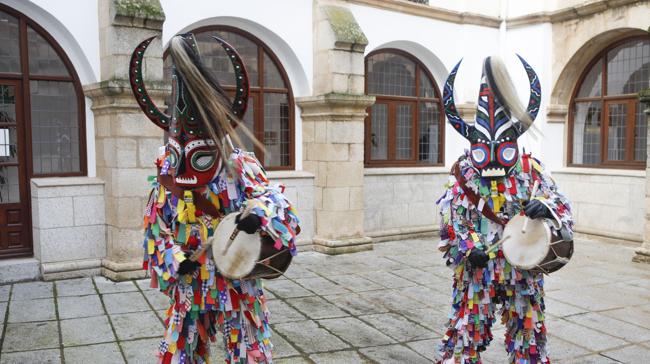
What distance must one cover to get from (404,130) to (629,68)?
377 cm

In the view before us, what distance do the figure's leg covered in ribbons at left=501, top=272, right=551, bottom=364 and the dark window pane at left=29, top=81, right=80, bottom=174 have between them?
5448 mm

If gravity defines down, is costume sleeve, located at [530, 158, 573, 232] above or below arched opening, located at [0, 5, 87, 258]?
below

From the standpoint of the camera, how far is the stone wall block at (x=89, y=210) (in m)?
6.70

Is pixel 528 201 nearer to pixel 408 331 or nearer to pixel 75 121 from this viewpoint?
pixel 408 331

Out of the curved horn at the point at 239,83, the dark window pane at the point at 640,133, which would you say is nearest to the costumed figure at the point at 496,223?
the curved horn at the point at 239,83

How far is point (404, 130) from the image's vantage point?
9844mm

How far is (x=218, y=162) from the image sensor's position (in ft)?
10.2

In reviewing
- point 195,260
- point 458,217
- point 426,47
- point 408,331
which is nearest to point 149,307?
point 408,331

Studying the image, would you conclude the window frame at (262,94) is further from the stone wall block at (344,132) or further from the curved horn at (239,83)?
the curved horn at (239,83)

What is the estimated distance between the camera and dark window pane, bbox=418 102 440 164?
10.1 m

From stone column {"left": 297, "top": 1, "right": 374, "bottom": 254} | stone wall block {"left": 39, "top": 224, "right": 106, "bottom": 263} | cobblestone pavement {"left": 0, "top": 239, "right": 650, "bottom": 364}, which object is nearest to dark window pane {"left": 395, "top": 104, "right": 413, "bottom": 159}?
stone column {"left": 297, "top": 1, "right": 374, "bottom": 254}

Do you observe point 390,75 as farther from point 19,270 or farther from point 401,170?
point 19,270

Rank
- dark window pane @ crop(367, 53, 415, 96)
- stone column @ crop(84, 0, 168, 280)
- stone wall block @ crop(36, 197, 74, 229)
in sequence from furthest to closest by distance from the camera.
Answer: dark window pane @ crop(367, 53, 415, 96), stone wall block @ crop(36, 197, 74, 229), stone column @ crop(84, 0, 168, 280)

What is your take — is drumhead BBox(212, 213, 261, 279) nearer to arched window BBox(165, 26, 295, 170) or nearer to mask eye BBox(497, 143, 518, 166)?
mask eye BBox(497, 143, 518, 166)
